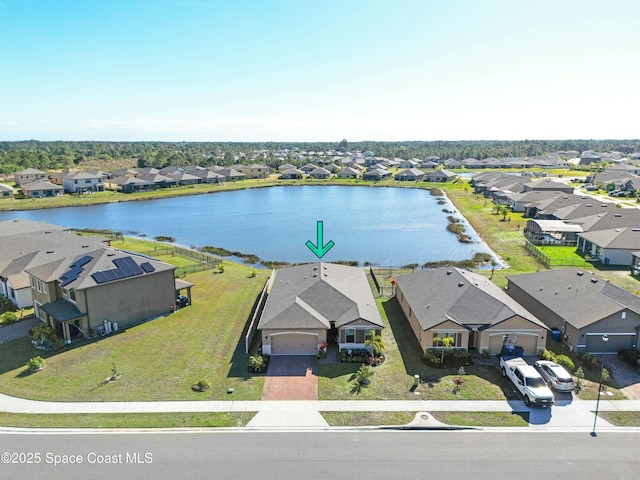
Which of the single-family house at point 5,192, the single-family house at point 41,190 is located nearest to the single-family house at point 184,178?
the single-family house at point 41,190

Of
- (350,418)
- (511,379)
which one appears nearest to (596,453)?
(511,379)

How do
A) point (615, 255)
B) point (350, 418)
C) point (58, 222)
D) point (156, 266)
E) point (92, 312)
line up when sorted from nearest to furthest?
point (350, 418) → point (92, 312) → point (156, 266) → point (615, 255) → point (58, 222)

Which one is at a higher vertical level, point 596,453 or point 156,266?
point 156,266

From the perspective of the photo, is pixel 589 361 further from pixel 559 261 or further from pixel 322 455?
pixel 559 261

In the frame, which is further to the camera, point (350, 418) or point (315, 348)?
point (315, 348)

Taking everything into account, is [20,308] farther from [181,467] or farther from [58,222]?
[58,222]

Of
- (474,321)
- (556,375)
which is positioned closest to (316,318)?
(474,321)
